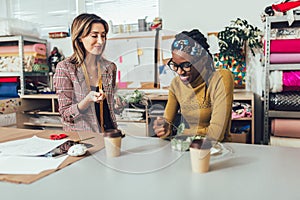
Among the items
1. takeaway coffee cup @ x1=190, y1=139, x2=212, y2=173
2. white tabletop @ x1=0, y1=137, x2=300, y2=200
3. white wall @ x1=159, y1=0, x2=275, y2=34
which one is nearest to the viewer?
white tabletop @ x1=0, y1=137, x2=300, y2=200

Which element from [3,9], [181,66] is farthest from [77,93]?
[3,9]

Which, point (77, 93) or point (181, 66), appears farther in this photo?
point (77, 93)

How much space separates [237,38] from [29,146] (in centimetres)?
181

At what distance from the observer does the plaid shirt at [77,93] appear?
111 cm

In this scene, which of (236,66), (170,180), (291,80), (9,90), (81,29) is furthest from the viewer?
(9,90)

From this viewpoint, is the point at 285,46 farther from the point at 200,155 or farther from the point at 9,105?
the point at 9,105

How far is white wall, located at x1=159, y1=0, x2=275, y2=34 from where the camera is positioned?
98.0 inches

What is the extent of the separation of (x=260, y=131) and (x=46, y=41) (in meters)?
2.32

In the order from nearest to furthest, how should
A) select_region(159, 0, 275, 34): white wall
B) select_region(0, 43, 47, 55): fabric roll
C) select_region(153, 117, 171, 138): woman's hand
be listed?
select_region(153, 117, 171, 138): woman's hand, select_region(159, 0, 275, 34): white wall, select_region(0, 43, 47, 55): fabric roll

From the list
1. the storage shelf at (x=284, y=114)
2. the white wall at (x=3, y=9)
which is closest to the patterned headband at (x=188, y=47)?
the storage shelf at (x=284, y=114)

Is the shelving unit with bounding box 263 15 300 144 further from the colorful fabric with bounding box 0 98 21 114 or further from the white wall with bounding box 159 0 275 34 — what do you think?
the colorful fabric with bounding box 0 98 21 114

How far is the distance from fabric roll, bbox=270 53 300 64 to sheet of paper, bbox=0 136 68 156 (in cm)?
159

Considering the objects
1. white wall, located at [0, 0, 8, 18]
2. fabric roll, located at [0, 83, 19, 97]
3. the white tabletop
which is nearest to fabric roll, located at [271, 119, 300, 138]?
the white tabletop

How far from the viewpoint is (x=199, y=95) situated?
1297mm
